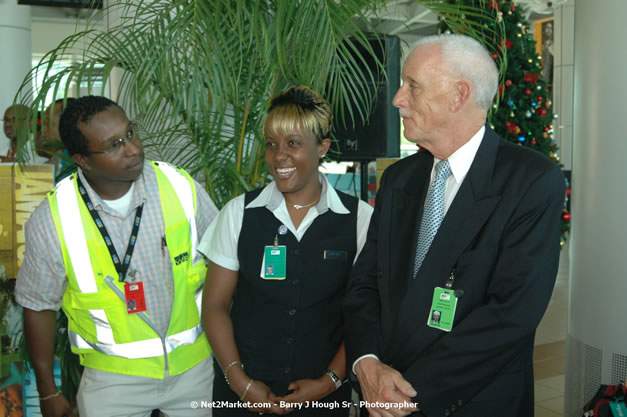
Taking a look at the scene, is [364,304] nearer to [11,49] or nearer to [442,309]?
[442,309]

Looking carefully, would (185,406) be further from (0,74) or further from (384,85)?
(0,74)

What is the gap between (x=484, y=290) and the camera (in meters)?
1.59

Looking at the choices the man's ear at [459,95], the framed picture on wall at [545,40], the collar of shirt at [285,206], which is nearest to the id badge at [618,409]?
the collar of shirt at [285,206]

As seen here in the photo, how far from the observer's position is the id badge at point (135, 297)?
1929mm

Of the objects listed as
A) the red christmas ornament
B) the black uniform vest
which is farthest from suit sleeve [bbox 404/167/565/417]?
the red christmas ornament

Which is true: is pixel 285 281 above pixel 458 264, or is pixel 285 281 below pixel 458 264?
below

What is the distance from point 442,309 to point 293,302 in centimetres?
55

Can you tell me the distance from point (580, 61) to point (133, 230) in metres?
2.49

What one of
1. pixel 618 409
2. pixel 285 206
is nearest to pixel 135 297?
pixel 285 206

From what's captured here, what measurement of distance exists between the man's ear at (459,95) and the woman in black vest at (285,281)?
549 millimetres

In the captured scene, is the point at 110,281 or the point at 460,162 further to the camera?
the point at 110,281

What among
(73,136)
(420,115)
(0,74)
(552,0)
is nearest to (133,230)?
(73,136)

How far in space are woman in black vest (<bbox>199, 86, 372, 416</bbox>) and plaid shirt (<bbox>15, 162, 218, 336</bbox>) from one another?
151 mm

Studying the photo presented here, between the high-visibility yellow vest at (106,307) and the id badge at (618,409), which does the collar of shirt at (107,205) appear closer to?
the high-visibility yellow vest at (106,307)
